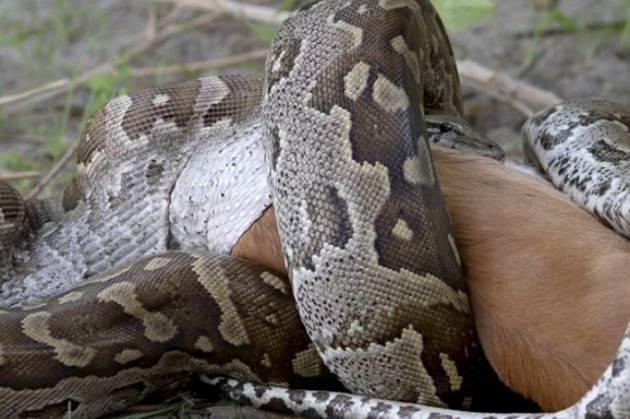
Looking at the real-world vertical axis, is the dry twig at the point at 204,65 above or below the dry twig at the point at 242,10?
below

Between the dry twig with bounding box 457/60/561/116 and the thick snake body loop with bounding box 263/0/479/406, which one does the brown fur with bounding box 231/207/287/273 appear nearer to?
the thick snake body loop with bounding box 263/0/479/406

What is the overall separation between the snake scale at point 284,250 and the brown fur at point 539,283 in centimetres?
14

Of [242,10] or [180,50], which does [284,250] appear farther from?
[180,50]

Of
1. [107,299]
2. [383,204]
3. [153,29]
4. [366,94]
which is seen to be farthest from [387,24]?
[153,29]

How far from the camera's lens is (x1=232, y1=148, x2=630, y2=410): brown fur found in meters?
3.82

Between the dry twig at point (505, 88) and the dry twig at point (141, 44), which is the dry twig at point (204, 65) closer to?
the dry twig at point (141, 44)

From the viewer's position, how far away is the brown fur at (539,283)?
3.82 metres

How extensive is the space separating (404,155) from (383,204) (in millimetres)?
203

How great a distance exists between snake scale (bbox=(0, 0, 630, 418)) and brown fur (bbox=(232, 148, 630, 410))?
5.4 inches

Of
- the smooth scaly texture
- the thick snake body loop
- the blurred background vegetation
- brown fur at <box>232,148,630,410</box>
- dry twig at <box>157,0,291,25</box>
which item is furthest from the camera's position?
the blurred background vegetation

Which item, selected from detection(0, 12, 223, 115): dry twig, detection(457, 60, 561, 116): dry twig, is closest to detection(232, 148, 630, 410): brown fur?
detection(457, 60, 561, 116): dry twig

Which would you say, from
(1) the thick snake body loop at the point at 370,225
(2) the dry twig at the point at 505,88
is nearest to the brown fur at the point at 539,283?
(1) the thick snake body loop at the point at 370,225

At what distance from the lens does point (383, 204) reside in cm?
410

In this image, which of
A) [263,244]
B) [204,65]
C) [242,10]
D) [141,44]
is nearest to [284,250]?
[263,244]
